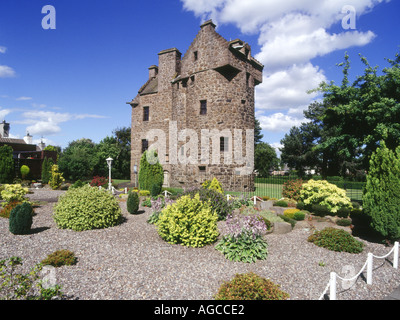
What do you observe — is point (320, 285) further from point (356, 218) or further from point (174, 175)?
point (174, 175)

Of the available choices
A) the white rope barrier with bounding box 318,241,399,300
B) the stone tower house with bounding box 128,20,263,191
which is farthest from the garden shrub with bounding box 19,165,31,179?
the white rope barrier with bounding box 318,241,399,300

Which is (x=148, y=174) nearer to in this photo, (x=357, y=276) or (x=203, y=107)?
(x=203, y=107)

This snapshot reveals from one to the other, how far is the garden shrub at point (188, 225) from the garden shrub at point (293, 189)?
26.9 ft

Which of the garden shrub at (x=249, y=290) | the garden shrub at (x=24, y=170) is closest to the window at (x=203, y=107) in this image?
the garden shrub at (x=249, y=290)

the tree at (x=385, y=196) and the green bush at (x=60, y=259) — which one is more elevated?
the tree at (x=385, y=196)

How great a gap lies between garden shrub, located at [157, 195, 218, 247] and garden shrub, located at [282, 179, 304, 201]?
8192 millimetres

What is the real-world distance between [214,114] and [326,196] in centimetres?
1135

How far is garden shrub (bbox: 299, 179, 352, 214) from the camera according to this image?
11383 millimetres

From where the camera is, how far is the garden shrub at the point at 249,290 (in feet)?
15.3

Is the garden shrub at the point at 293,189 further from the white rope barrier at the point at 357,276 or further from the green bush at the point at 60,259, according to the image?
the green bush at the point at 60,259

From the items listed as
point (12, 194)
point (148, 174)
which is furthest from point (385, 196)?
point (12, 194)
